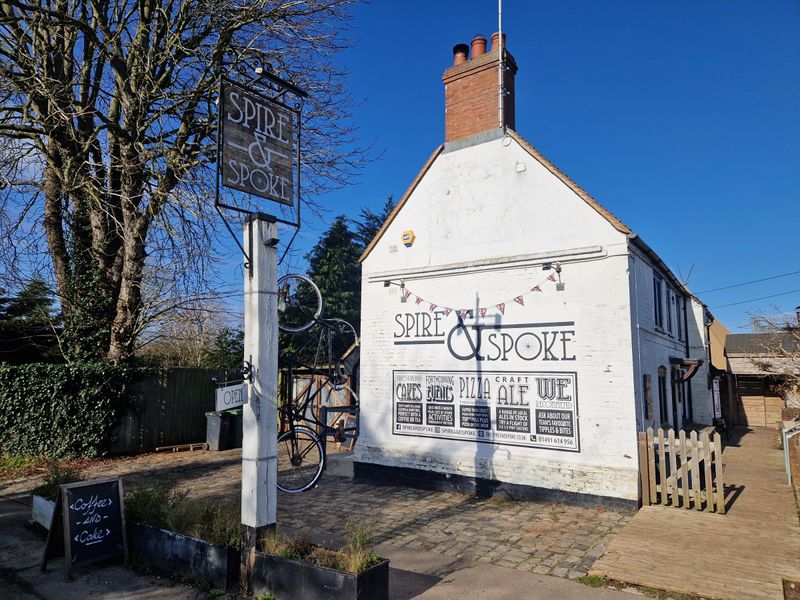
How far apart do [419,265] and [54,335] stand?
35.2ft

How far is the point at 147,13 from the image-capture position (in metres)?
12.9

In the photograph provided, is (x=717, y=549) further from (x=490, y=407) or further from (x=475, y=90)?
(x=475, y=90)

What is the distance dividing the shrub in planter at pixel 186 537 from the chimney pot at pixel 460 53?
Result: 9783 mm

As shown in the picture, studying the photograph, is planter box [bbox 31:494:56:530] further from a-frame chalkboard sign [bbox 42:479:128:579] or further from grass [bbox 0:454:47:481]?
grass [bbox 0:454:47:481]

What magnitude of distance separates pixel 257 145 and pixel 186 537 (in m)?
4.35

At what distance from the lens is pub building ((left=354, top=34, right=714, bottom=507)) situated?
8703mm

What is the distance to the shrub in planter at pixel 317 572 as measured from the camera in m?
4.44

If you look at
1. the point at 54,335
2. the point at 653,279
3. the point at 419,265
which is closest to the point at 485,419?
the point at 419,265

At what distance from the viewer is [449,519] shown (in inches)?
318

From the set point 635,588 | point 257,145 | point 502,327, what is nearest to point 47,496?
point 257,145

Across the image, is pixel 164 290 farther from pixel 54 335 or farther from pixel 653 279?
pixel 653 279

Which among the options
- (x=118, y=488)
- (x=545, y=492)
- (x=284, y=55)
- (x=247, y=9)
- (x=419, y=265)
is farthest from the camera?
(x=284, y=55)

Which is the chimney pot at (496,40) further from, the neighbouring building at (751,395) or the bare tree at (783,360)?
the neighbouring building at (751,395)

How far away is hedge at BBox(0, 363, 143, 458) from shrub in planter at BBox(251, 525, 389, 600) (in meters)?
10.4
